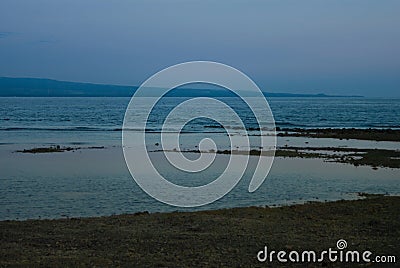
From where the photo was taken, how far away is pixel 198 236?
44.1 ft

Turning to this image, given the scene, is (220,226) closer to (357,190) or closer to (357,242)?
(357,242)

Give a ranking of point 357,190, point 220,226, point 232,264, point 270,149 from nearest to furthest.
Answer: point 232,264, point 220,226, point 357,190, point 270,149

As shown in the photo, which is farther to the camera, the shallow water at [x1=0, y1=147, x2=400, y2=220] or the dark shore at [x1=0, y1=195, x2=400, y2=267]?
the shallow water at [x1=0, y1=147, x2=400, y2=220]

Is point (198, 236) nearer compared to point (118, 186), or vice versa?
point (198, 236)

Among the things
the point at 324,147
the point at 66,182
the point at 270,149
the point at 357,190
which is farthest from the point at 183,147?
the point at 357,190

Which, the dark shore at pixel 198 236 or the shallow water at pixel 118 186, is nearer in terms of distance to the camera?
the dark shore at pixel 198 236

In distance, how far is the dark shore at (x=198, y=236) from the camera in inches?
438

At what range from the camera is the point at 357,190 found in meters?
22.5

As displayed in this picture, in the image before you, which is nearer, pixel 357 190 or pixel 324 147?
pixel 357 190

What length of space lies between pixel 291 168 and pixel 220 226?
1609 cm

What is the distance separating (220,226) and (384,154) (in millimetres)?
25466

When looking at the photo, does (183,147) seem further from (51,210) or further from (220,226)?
(220,226)

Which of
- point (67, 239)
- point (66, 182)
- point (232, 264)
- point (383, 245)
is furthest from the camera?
point (66, 182)

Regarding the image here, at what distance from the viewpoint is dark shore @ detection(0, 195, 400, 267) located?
11117mm
